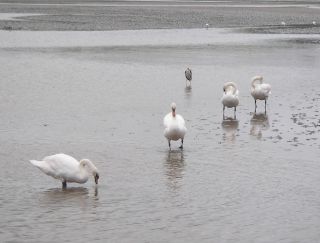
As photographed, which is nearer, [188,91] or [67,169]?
[67,169]

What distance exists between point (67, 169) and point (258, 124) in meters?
8.93

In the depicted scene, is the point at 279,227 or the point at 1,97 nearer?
→ the point at 279,227

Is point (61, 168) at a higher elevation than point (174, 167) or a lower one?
higher

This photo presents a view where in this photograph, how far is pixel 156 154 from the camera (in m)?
19.2

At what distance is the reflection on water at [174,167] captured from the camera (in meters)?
16.7

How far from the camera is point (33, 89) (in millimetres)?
30422

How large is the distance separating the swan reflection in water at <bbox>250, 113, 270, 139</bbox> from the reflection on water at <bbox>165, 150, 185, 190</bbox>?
10.4 ft

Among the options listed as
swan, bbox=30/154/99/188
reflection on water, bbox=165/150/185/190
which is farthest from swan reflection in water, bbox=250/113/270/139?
swan, bbox=30/154/99/188

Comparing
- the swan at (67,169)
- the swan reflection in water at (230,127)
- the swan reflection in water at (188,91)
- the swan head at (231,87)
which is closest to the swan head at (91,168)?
the swan at (67,169)

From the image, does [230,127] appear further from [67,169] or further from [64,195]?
[64,195]

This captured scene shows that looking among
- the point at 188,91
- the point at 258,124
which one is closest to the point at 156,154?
the point at 258,124

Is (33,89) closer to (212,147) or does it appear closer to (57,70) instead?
(57,70)

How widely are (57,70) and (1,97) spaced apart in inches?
353

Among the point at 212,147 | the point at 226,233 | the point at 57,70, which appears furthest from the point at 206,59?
the point at 226,233
